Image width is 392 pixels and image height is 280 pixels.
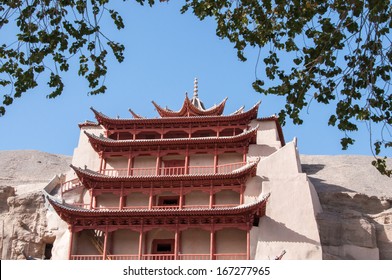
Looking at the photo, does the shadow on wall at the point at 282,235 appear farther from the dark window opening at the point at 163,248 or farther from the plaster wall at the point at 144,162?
the plaster wall at the point at 144,162

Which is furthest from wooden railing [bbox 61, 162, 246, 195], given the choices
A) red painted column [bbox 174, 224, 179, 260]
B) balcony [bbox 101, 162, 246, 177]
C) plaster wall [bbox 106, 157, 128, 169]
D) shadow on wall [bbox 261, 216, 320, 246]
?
shadow on wall [bbox 261, 216, 320, 246]

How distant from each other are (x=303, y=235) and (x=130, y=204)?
9946 mm

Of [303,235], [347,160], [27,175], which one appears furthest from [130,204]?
[347,160]

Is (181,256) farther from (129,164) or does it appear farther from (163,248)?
(129,164)

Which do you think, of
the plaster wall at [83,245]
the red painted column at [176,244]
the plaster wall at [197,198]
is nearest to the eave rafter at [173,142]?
the plaster wall at [197,198]

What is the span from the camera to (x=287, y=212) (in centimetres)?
3188

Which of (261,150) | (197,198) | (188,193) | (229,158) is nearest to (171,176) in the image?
(188,193)

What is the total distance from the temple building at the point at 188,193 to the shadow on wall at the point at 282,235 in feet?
0.16

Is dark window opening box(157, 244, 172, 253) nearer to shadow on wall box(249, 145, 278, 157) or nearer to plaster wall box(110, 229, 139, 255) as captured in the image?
plaster wall box(110, 229, 139, 255)

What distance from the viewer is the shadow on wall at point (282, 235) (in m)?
30.5

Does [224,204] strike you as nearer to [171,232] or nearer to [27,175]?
[171,232]

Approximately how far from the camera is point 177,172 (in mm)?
35938

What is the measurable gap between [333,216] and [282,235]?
388 centimetres

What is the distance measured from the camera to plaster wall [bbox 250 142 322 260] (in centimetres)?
3019
